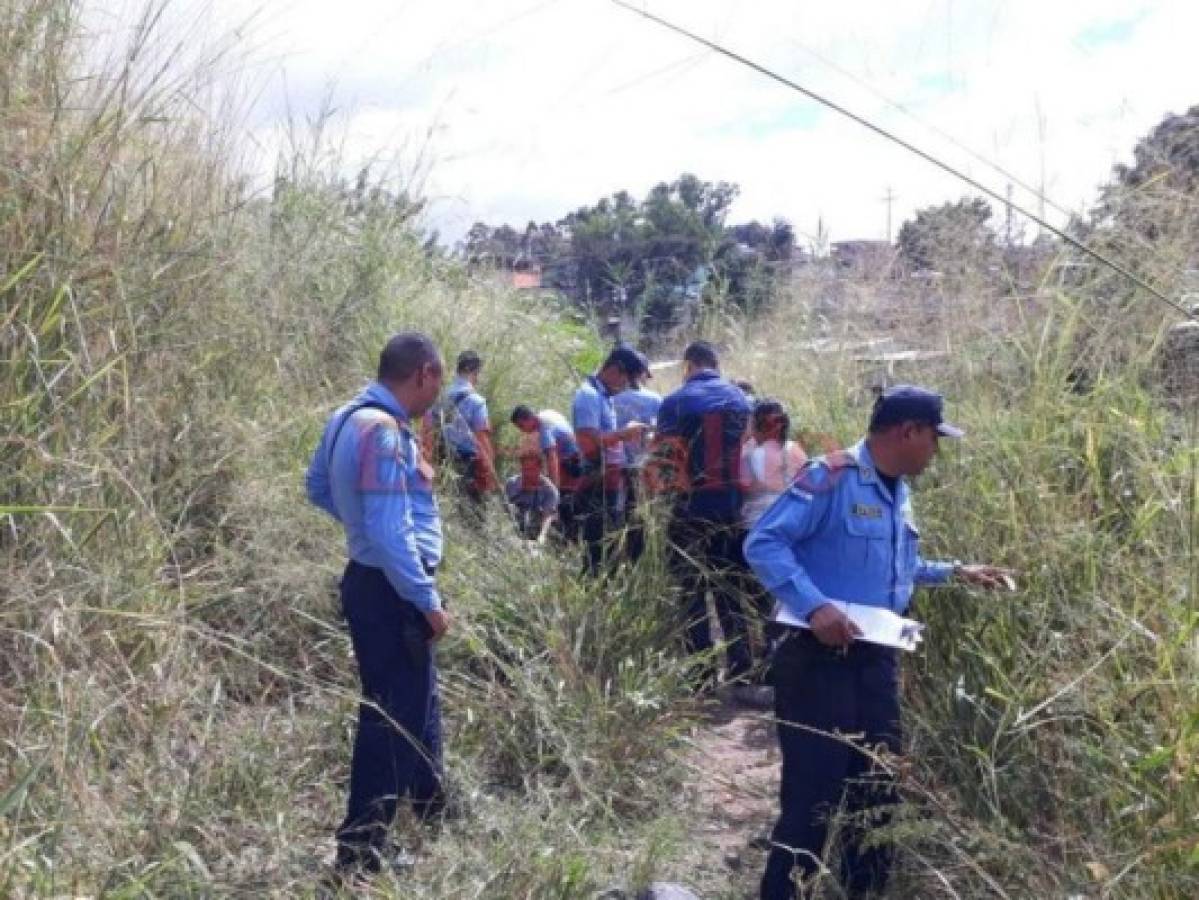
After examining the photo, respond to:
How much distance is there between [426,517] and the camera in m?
4.69

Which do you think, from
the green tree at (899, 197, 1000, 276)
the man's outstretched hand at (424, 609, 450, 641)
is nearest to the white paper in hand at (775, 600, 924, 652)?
the man's outstretched hand at (424, 609, 450, 641)

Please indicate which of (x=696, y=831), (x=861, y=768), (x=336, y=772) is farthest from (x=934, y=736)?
(x=336, y=772)

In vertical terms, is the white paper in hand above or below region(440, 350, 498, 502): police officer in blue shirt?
below

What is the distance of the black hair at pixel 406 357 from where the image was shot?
4574mm

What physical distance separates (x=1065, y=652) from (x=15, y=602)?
2.67 m

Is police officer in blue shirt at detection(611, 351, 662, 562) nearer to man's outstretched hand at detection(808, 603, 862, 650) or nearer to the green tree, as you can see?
the green tree

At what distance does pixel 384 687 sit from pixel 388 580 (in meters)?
0.34

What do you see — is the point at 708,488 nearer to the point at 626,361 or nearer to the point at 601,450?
the point at 601,450

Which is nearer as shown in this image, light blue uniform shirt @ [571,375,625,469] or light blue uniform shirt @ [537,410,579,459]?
light blue uniform shirt @ [571,375,625,469]

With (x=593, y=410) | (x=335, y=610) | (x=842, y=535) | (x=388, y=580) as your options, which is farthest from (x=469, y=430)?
(x=842, y=535)

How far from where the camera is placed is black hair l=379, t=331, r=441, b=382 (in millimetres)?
4574

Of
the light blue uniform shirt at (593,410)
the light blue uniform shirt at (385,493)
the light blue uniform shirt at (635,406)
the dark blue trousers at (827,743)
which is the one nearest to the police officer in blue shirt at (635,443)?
the light blue uniform shirt at (635,406)

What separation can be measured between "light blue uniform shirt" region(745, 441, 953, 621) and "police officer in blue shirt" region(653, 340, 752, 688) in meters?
2.01

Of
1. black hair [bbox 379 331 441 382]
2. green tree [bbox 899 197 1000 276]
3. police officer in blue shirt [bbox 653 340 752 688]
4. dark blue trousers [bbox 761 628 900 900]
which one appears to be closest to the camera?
dark blue trousers [bbox 761 628 900 900]
